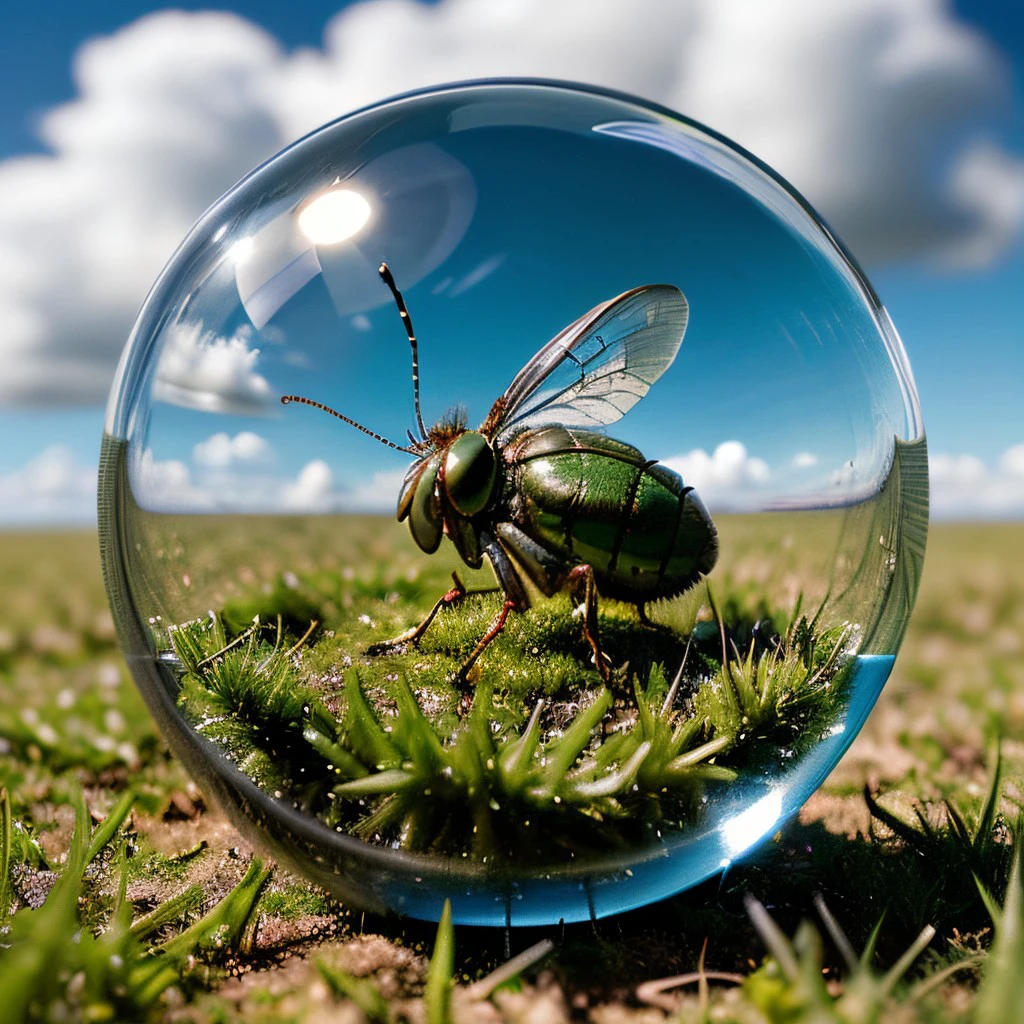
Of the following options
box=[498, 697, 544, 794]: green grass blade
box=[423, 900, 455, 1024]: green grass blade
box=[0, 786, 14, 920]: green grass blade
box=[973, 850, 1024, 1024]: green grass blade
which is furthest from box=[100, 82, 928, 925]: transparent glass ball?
box=[973, 850, 1024, 1024]: green grass blade

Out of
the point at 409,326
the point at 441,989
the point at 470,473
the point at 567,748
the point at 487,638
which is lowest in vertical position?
the point at 441,989

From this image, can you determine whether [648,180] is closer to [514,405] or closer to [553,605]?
[514,405]

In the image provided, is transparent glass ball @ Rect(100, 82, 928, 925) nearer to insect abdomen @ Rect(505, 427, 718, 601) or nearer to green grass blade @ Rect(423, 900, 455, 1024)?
insect abdomen @ Rect(505, 427, 718, 601)

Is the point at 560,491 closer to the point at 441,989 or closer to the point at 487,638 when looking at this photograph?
the point at 487,638

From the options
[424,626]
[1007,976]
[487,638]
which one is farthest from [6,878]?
[1007,976]

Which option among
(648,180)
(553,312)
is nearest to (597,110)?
(648,180)
